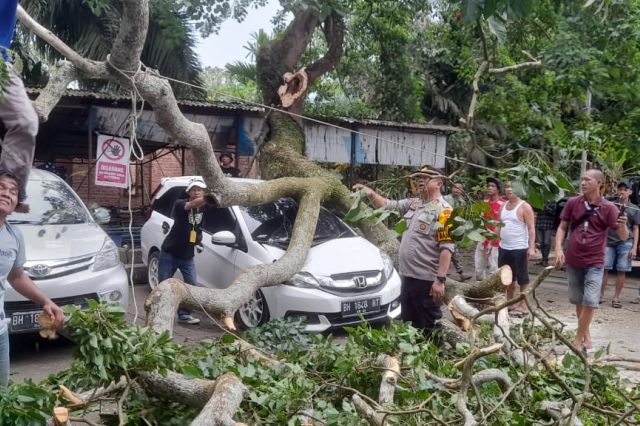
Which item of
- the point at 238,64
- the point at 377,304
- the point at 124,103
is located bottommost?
the point at 377,304

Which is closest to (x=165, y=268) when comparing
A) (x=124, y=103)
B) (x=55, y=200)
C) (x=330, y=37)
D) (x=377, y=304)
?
(x=55, y=200)

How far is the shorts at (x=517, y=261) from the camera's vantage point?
925 centimetres

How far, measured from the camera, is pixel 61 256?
686 cm

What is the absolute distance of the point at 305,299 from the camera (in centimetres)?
760

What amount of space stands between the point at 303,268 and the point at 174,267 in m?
1.63

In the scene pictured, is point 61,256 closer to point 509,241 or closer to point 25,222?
point 25,222

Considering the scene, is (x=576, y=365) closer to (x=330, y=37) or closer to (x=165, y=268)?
(x=165, y=268)

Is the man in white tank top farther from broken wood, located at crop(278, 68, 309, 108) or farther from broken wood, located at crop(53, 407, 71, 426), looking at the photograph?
broken wood, located at crop(53, 407, 71, 426)

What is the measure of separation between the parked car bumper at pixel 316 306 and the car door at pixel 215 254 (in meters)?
0.89

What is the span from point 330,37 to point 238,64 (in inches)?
243

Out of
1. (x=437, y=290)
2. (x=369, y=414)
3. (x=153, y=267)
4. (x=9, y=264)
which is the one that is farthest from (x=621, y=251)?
(x=9, y=264)

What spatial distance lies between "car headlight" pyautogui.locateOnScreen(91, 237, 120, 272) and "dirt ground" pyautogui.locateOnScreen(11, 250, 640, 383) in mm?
876

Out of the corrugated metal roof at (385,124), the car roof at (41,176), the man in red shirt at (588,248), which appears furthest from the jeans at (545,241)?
the car roof at (41,176)

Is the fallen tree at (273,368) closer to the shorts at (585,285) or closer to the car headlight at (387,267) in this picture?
the shorts at (585,285)
